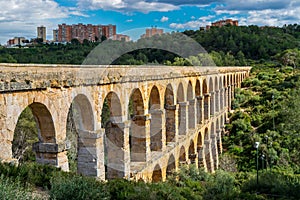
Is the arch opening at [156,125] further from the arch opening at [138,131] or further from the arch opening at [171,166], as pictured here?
the arch opening at [138,131]

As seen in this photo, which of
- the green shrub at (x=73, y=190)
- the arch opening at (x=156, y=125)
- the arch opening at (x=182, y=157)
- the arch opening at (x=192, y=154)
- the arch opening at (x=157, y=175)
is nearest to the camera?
the green shrub at (x=73, y=190)

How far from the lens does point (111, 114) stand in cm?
1244

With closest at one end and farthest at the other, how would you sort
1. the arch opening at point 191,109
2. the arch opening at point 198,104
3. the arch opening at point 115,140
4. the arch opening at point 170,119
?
the arch opening at point 115,140
the arch opening at point 170,119
the arch opening at point 191,109
the arch opening at point 198,104

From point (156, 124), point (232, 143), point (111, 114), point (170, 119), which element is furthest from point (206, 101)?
point (111, 114)

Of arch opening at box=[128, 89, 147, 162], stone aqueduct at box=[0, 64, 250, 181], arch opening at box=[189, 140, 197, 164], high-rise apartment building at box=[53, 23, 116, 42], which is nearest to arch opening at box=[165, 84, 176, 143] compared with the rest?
stone aqueduct at box=[0, 64, 250, 181]

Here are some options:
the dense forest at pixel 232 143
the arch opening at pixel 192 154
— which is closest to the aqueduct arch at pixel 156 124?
the dense forest at pixel 232 143

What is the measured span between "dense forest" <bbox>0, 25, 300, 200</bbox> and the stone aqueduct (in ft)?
3.27

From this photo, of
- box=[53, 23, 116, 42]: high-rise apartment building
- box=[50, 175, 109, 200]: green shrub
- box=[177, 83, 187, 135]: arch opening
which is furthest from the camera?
box=[53, 23, 116, 42]: high-rise apartment building

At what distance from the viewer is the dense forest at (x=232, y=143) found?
678 cm

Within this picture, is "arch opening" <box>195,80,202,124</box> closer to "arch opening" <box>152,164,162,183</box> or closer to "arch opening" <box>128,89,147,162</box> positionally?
"arch opening" <box>152,164,162,183</box>

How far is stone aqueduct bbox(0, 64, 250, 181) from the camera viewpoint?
7594 millimetres

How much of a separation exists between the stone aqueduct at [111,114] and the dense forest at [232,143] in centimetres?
100

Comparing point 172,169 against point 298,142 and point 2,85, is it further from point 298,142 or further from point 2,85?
point 298,142

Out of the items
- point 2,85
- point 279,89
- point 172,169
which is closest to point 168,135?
point 172,169
